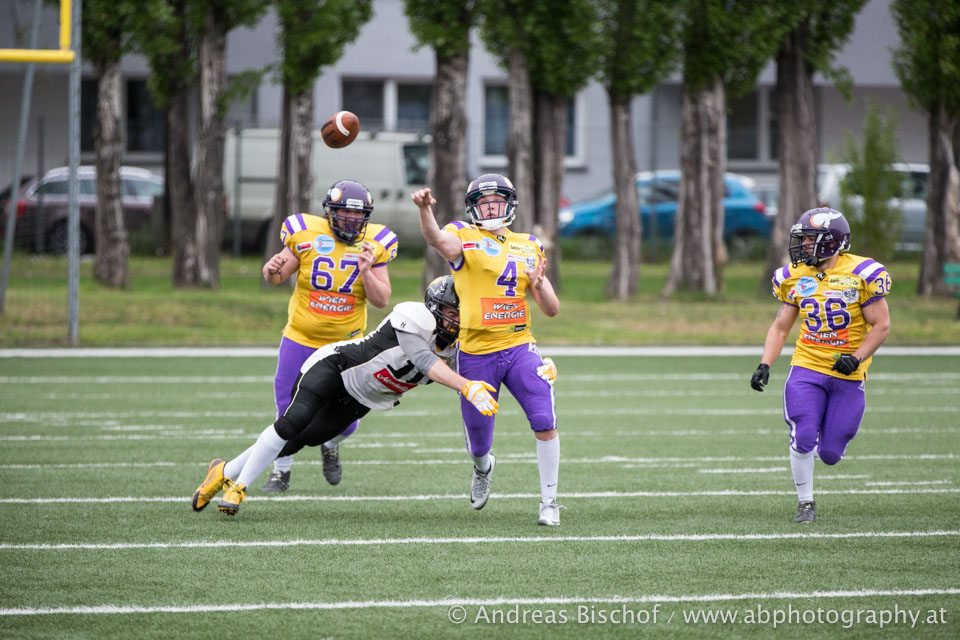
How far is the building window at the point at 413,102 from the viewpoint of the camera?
31.1 m

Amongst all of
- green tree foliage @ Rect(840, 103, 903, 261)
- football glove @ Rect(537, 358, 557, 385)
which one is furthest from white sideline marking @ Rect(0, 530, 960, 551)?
green tree foliage @ Rect(840, 103, 903, 261)

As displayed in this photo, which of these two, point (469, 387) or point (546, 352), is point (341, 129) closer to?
point (469, 387)

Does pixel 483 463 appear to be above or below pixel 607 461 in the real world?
above

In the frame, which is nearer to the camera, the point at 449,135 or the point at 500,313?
the point at 500,313

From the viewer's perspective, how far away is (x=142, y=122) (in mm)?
30781

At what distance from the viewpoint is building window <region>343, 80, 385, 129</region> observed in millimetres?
31000

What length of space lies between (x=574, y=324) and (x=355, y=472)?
10316 millimetres

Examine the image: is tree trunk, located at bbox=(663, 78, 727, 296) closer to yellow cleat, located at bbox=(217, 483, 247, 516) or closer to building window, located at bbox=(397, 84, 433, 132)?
building window, located at bbox=(397, 84, 433, 132)

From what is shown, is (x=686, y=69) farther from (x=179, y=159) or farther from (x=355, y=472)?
(x=355, y=472)

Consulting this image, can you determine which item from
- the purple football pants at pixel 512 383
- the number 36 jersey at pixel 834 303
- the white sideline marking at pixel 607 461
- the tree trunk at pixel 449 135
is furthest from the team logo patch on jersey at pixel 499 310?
the tree trunk at pixel 449 135

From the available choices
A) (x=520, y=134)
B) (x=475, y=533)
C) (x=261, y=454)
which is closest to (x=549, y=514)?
(x=475, y=533)

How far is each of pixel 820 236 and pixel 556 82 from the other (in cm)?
1380

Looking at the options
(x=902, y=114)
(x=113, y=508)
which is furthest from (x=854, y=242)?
(x=113, y=508)

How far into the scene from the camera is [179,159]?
71.0 feet
